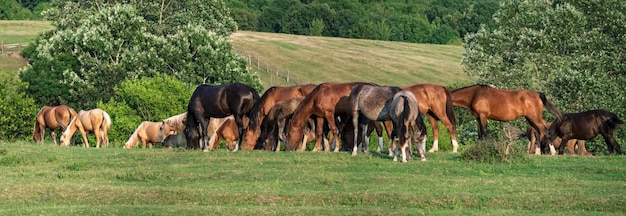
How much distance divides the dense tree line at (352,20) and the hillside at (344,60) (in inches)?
658

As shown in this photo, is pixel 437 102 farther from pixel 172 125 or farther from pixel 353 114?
pixel 172 125

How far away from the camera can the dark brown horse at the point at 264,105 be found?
102 feet

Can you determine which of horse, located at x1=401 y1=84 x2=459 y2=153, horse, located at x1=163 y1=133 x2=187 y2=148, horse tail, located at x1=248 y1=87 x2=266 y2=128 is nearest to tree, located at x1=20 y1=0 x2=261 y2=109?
horse, located at x1=163 y1=133 x2=187 y2=148

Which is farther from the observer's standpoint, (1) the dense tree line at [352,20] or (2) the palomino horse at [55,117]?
(1) the dense tree line at [352,20]

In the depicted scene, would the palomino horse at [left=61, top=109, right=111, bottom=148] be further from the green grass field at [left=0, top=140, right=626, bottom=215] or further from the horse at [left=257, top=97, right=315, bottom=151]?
the green grass field at [left=0, top=140, right=626, bottom=215]

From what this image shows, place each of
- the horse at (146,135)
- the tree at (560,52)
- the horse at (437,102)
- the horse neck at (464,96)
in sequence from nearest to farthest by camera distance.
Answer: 1. the horse at (437,102)
2. the horse neck at (464,96)
3. the horse at (146,135)
4. the tree at (560,52)

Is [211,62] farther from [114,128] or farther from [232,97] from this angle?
[232,97]

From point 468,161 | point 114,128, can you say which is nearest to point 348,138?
point 468,161

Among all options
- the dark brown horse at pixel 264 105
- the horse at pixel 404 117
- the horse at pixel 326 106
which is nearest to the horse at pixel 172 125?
the dark brown horse at pixel 264 105

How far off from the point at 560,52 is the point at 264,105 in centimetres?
2981

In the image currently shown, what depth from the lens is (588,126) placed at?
105 ft

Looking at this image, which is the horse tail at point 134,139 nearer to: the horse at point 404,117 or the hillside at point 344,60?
the horse at point 404,117

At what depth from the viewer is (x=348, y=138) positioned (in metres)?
30.5

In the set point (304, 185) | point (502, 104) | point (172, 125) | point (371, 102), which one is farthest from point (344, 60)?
point (304, 185)
